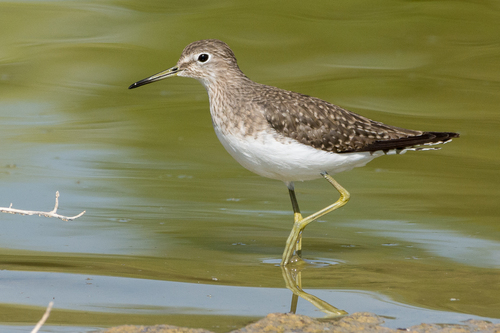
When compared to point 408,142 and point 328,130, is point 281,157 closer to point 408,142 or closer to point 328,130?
point 328,130

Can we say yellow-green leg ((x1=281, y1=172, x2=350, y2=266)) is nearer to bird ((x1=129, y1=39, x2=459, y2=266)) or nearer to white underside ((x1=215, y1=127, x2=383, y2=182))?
bird ((x1=129, y1=39, x2=459, y2=266))

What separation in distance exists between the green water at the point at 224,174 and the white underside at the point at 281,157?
0.82m

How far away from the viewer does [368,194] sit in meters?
9.07

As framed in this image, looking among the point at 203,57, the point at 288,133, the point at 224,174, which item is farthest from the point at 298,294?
the point at 224,174

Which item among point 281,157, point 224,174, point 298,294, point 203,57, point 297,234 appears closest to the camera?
point 298,294

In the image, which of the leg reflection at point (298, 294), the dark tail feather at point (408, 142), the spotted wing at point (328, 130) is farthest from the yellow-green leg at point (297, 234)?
the dark tail feather at point (408, 142)

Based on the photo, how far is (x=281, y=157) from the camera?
6.63 m

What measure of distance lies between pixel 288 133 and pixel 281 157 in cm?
27

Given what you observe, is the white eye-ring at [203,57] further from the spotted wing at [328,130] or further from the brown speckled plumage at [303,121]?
the spotted wing at [328,130]

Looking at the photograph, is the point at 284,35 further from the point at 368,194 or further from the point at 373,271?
the point at 373,271

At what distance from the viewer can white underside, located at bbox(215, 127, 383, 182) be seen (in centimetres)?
662

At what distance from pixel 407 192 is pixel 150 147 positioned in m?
3.75

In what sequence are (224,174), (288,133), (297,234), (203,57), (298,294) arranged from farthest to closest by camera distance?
(224,174)
(203,57)
(297,234)
(288,133)
(298,294)

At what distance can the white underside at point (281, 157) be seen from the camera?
261 inches
